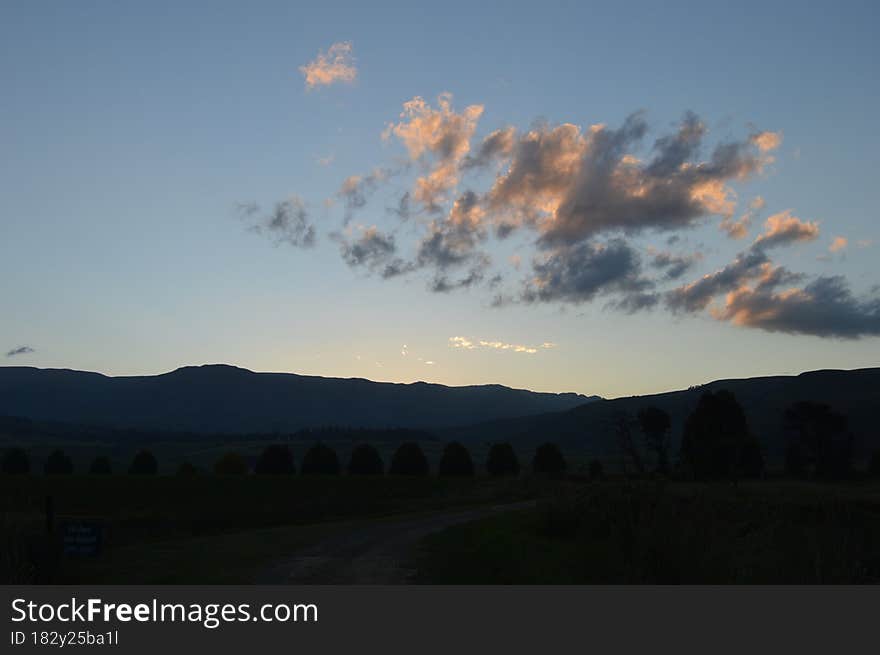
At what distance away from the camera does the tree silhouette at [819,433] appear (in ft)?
285

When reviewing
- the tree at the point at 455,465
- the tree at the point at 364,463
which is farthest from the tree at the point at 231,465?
the tree at the point at 455,465

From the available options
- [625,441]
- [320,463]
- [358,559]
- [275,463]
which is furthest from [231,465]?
[625,441]

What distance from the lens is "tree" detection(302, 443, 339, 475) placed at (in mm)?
80375

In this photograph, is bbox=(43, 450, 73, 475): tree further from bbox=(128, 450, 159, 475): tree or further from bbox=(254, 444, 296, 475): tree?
bbox=(254, 444, 296, 475): tree

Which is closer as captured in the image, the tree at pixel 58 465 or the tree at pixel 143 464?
the tree at pixel 143 464

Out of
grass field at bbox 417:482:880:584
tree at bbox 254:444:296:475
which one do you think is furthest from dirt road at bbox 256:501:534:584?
tree at bbox 254:444:296:475

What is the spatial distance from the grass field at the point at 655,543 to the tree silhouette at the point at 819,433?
59492 millimetres

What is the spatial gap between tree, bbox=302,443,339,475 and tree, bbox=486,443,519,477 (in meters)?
15.8

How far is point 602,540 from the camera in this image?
22047mm

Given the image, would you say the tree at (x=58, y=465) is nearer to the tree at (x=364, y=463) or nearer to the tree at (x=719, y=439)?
the tree at (x=364, y=463)

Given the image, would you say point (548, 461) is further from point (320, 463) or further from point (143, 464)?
point (143, 464)
